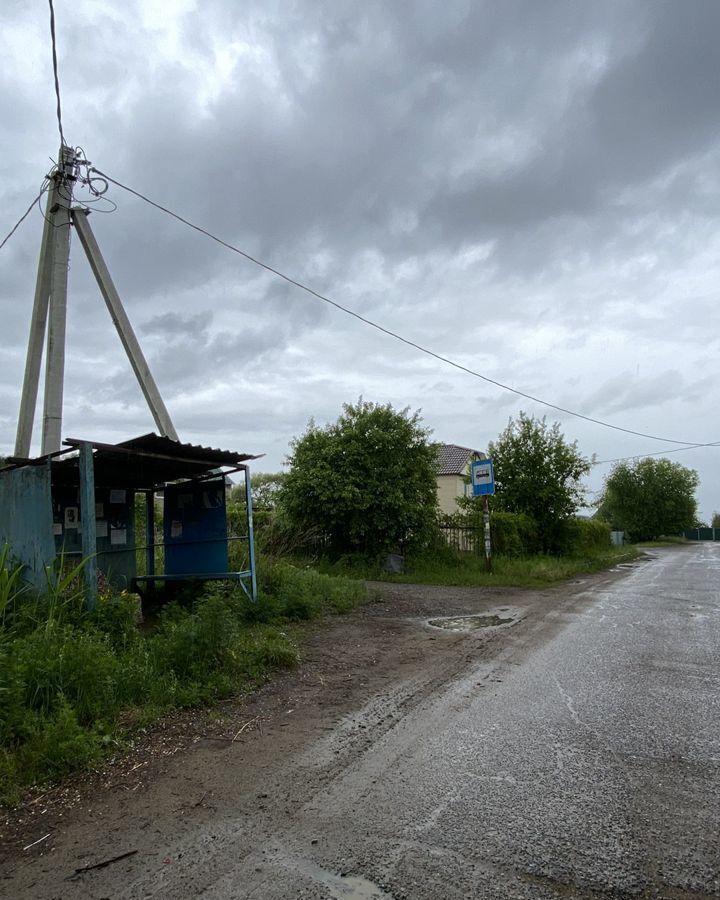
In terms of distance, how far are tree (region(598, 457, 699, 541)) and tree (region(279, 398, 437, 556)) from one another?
54.8 meters

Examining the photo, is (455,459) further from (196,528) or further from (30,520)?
(30,520)

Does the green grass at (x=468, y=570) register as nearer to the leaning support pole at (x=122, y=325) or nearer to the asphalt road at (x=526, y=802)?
the leaning support pole at (x=122, y=325)

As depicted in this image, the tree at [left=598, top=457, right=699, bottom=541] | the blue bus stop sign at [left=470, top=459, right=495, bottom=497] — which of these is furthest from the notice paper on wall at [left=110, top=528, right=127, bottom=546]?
the tree at [left=598, top=457, right=699, bottom=541]

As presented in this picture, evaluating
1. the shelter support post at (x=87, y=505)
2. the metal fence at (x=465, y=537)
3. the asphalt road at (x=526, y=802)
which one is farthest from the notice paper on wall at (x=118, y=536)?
the metal fence at (x=465, y=537)

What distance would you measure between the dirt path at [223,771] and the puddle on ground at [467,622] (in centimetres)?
134

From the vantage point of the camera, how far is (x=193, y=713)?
511 cm

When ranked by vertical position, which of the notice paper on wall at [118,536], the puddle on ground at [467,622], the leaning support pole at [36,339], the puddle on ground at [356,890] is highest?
the leaning support pole at [36,339]

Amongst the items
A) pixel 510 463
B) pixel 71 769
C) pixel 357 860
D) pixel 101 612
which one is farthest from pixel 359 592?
pixel 510 463

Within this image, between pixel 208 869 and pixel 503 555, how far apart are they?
17676 mm

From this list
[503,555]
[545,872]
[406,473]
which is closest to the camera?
[545,872]

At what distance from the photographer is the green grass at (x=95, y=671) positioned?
4145 millimetres

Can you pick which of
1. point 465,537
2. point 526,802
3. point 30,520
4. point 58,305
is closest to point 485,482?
point 465,537

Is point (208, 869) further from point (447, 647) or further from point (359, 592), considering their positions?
point (359, 592)

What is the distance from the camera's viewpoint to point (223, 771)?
13.2ft
